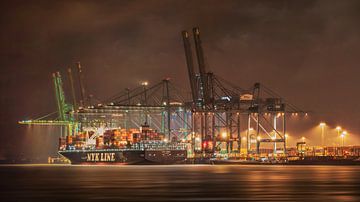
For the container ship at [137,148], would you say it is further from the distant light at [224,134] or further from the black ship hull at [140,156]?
the distant light at [224,134]

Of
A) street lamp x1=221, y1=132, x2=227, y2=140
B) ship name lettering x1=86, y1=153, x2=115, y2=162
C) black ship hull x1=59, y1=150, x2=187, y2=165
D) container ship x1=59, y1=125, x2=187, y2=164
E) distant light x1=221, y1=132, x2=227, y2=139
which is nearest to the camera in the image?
black ship hull x1=59, y1=150, x2=187, y2=165

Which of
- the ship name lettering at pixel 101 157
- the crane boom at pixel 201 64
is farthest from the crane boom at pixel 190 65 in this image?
the ship name lettering at pixel 101 157

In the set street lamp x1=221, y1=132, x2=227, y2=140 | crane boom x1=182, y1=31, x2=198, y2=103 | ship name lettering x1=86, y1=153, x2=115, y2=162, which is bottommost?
ship name lettering x1=86, y1=153, x2=115, y2=162

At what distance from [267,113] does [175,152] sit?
25378 millimetres

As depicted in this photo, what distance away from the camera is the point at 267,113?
15638cm

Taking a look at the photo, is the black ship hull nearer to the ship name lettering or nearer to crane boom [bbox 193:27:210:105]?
the ship name lettering

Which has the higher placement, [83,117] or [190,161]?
[83,117]

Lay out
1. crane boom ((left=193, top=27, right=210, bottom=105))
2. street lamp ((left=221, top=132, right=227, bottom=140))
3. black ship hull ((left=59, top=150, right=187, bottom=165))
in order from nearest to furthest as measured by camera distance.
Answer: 1. crane boom ((left=193, top=27, right=210, bottom=105))
2. black ship hull ((left=59, top=150, right=187, bottom=165))
3. street lamp ((left=221, top=132, right=227, bottom=140))

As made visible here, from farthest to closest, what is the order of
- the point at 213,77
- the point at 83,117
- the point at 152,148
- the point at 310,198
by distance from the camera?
the point at 83,117 < the point at 152,148 < the point at 213,77 < the point at 310,198

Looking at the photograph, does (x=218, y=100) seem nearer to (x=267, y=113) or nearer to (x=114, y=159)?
(x=267, y=113)

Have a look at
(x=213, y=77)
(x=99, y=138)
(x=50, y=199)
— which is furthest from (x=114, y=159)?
(x=50, y=199)

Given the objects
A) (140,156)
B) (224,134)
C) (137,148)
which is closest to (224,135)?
(224,134)

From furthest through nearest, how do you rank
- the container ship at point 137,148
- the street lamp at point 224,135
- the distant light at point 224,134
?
the distant light at point 224,134, the street lamp at point 224,135, the container ship at point 137,148

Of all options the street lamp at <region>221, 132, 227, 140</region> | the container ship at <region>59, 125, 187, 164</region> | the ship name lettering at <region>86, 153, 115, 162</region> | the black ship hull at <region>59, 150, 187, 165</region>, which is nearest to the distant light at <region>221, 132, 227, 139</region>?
→ the street lamp at <region>221, 132, 227, 140</region>
